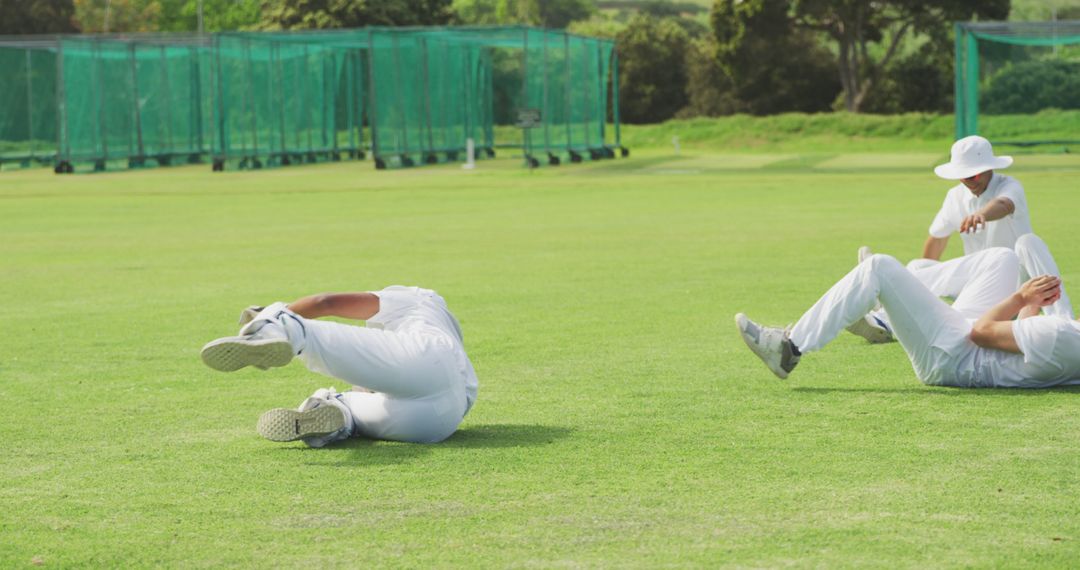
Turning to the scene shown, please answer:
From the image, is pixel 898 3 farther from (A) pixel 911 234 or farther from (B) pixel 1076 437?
(B) pixel 1076 437

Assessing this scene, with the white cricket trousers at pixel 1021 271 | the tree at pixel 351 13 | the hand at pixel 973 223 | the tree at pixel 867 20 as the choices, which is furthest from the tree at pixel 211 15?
the hand at pixel 973 223

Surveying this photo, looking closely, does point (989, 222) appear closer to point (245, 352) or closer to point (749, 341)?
point (749, 341)

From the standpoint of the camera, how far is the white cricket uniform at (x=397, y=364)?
689 centimetres

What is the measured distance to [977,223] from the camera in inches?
386

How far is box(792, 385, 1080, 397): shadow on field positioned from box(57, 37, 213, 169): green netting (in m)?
39.8

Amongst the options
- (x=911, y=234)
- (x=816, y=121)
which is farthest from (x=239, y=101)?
(x=911, y=234)

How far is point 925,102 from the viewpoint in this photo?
78750mm

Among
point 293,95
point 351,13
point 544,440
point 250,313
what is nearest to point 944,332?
point 544,440

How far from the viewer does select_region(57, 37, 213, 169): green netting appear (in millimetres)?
46906

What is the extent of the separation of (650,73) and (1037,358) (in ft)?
265

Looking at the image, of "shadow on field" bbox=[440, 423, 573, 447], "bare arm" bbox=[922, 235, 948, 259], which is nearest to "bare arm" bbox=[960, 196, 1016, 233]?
"bare arm" bbox=[922, 235, 948, 259]

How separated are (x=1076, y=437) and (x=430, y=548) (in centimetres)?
338

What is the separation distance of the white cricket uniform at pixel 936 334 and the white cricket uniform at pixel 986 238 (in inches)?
29.6

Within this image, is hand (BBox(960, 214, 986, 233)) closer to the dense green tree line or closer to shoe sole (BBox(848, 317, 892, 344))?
shoe sole (BBox(848, 317, 892, 344))
